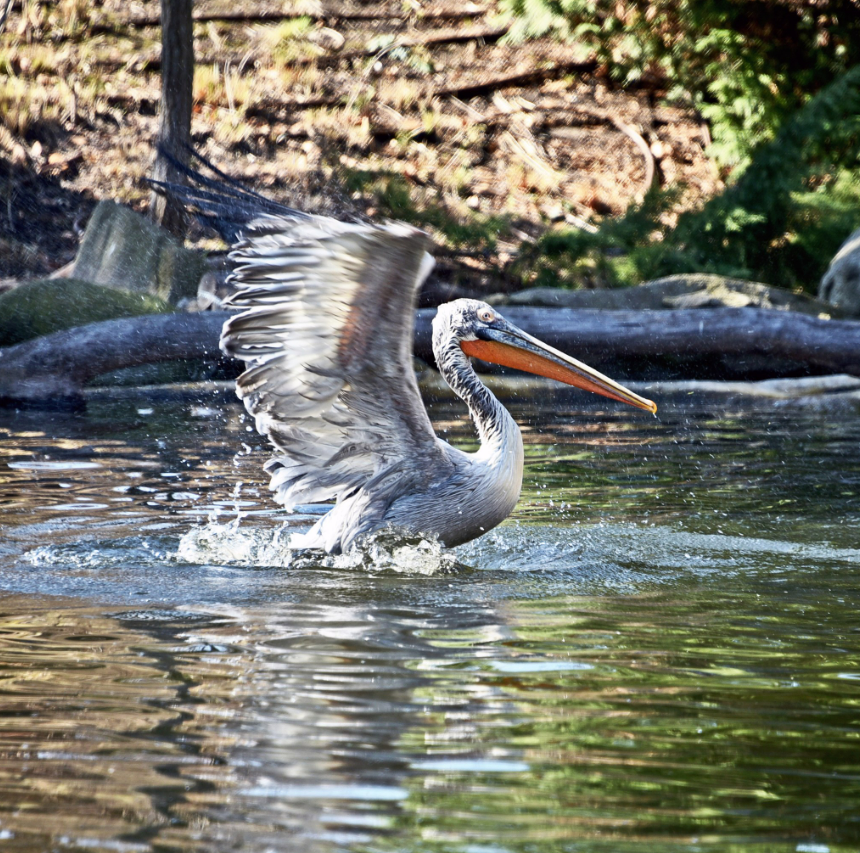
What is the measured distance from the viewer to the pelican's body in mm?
4113

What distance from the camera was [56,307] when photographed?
10.2 m

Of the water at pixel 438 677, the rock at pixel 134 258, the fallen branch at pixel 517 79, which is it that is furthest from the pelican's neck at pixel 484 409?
the fallen branch at pixel 517 79

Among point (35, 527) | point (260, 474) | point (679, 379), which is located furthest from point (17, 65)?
point (35, 527)

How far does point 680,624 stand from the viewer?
3.60m

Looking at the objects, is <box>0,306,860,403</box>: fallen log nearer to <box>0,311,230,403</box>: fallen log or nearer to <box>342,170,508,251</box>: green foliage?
<box>0,311,230,403</box>: fallen log

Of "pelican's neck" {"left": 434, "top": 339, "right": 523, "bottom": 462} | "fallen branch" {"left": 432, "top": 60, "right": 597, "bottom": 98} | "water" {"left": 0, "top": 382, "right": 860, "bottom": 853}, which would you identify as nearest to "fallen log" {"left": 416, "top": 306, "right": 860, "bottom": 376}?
"water" {"left": 0, "top": 382, "right": 860, "bottom": 853}

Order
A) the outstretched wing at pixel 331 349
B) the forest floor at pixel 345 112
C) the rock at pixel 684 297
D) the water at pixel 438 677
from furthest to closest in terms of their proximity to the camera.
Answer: the forest floor at pixel 345 112
the rock at pixel 684 297
the outstretched wing at pixel 331 349
the water at pixel 438 677

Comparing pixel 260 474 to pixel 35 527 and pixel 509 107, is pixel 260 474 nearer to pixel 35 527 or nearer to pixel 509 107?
pixel 35 527

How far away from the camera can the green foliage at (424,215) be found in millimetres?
Result: 13594

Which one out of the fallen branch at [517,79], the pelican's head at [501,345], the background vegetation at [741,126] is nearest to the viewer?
the pelican's head at [501,345]

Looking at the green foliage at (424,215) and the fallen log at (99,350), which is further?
the green foliage at (424,215)

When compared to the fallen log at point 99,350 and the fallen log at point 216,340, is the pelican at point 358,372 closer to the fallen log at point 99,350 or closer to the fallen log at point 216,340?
the fallen log at point 216,340

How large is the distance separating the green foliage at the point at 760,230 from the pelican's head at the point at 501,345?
845cm

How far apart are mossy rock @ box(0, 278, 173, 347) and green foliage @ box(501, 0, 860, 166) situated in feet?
25.6
